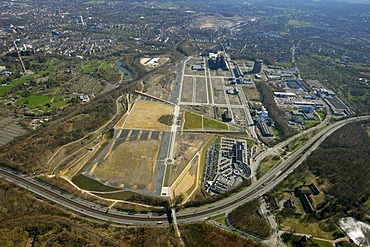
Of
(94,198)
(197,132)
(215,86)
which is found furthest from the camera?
(215,86)

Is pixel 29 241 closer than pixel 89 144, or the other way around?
pixel 29 241

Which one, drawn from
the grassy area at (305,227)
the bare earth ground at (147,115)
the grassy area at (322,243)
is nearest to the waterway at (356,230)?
the grassy area at (305,227)

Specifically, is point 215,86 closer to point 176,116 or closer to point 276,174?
point 176,116

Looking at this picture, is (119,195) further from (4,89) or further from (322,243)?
(4,89)

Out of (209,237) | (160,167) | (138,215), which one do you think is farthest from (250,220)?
(160,167)

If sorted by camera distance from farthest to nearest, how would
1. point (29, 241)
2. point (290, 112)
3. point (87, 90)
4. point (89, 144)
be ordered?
1. point (87, 90)
2. point (290, 112)
3. point (89, 144)
4. point (29, 241)

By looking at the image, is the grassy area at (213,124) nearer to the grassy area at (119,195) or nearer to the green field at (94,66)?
the grassy area at (119,195)

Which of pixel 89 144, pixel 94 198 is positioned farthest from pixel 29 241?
pixel 89 144
